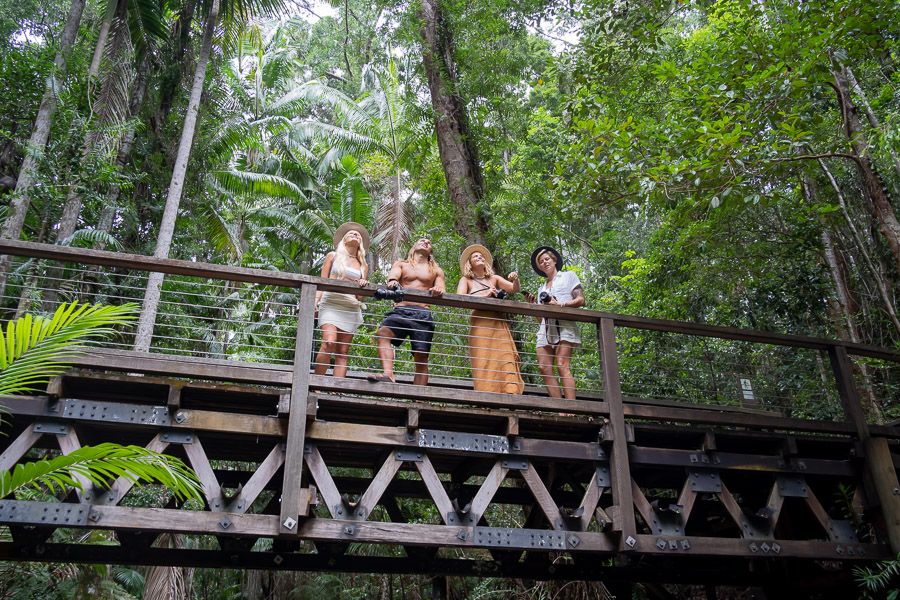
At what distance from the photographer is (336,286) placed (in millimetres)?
5363

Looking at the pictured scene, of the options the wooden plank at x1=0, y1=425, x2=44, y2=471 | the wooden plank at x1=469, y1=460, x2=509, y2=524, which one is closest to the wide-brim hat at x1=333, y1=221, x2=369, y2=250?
the wooden plank at x1=469, y1=460, x2=509, y2=524

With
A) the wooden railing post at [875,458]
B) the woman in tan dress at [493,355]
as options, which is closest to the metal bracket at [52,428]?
the woman in tan dress at [493,355]

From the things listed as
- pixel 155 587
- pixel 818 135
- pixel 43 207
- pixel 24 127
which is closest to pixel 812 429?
pixel 818 135

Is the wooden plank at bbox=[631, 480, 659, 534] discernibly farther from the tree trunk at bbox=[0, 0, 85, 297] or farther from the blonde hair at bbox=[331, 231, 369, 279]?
the tree trunk at bbox=[0, 0, 85, 297]

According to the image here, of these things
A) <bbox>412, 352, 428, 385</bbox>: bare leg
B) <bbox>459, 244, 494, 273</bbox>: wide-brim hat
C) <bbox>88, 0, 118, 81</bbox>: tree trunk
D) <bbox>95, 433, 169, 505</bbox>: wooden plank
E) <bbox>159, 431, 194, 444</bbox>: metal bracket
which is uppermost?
<bbox>88, 0, 118, 81</bbox>: tree trunk

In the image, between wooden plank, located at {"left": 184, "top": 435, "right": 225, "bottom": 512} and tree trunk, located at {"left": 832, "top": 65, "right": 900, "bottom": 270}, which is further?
tree trunk, located at {"left": 832, "top": 65, "right": 900, "bottom": 270}

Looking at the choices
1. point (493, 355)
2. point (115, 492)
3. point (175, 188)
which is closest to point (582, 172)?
point (493, 355)

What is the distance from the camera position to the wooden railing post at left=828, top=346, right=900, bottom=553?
5.80 metres

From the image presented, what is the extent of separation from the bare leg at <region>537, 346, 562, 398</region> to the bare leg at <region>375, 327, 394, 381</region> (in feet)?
4.33

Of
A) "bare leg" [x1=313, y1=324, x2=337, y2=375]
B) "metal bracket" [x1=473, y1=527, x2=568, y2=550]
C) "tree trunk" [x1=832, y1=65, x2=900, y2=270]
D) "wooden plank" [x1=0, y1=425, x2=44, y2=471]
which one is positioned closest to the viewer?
"wooden plank" [x1=0, y1=425, x2=44, y2=471]

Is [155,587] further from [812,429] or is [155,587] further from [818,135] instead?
[818,135]

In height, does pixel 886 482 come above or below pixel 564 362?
below

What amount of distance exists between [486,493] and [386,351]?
4.71ft

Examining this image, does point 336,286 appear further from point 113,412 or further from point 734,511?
point 734,511
